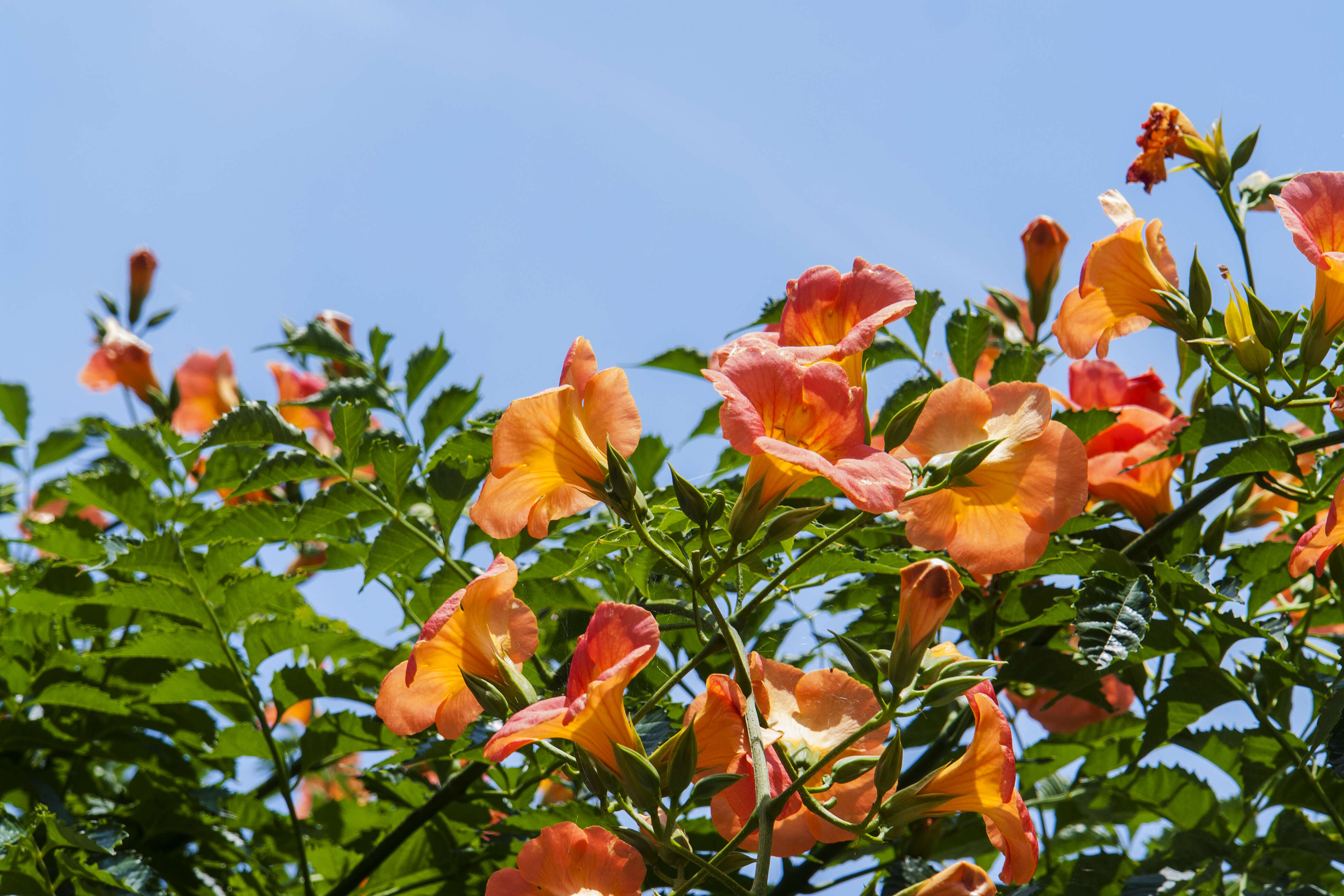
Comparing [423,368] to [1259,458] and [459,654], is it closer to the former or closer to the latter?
[459,654]

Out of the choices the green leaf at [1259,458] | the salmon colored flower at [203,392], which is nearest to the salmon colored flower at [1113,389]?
the green leaf at [1259,458]

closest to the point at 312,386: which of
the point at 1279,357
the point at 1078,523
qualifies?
the point at 1078,523

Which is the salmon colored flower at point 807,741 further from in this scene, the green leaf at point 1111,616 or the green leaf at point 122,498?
the green leaf at point 122,498

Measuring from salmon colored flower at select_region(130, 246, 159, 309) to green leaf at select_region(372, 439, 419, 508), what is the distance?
2.40 metres

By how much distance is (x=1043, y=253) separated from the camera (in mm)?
2600

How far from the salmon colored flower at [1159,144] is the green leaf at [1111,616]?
1.03m

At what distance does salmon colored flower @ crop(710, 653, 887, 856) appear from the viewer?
120 cm

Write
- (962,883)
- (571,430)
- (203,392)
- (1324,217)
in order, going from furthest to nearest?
(203,392) < (1324,217) < (571,430) < (962,883)

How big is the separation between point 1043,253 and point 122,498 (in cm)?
234

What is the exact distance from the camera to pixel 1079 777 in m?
2.39

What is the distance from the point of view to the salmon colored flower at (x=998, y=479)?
Answer: 1.30 m

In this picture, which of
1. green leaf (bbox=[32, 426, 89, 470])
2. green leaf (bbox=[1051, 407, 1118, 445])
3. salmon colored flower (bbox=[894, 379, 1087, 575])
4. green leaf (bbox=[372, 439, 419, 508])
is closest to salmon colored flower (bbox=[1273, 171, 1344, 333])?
green leaf (bbox=[1051, 407, 1118, 445])

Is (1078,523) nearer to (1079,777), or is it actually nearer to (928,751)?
(928,751)

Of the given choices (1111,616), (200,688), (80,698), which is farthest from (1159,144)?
(80,698)
